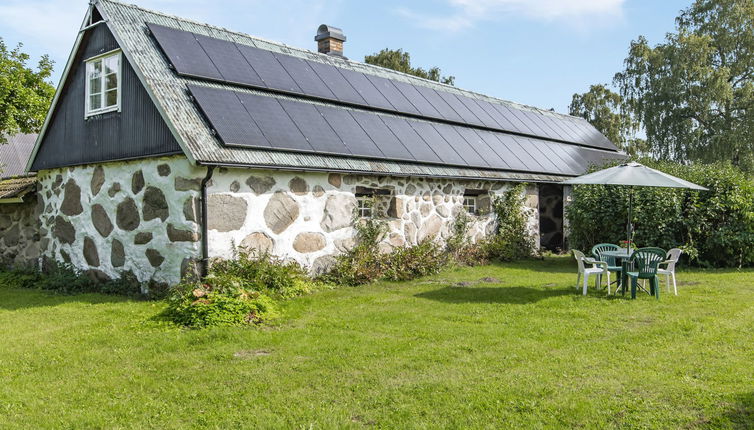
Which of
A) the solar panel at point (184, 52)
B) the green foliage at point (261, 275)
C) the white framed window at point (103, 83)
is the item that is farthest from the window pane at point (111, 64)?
the green foliage at point (261, 275)

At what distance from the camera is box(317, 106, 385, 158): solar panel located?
11.3 metres

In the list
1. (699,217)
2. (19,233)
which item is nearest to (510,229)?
(699,217)

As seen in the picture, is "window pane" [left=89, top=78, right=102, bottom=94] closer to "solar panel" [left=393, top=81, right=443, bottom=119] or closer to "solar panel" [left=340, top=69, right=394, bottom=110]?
"solar panel" [left=340, top=69, right=394, bottom=110]

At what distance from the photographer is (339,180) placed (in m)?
10.8

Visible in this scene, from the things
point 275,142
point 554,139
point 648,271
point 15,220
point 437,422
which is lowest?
point 437,422

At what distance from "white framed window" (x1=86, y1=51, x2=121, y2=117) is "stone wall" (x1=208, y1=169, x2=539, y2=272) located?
310 centimetres

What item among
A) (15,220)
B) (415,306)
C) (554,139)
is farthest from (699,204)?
(15,220)

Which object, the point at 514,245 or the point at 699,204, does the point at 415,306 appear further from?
the point at 699,204

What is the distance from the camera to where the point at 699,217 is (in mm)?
12742

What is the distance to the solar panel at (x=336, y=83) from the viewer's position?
41.8ft

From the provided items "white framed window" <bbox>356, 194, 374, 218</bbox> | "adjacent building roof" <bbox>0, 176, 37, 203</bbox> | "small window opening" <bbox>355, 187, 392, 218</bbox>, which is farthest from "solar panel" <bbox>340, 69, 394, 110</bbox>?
"adjacent building roof" <bbox>0, 176, 37, 203</bbox>

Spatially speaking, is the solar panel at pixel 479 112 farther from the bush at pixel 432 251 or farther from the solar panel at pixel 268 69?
the solar panel at pixel 268 69

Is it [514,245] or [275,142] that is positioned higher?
[275,142]

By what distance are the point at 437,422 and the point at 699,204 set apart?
11.1 metres
